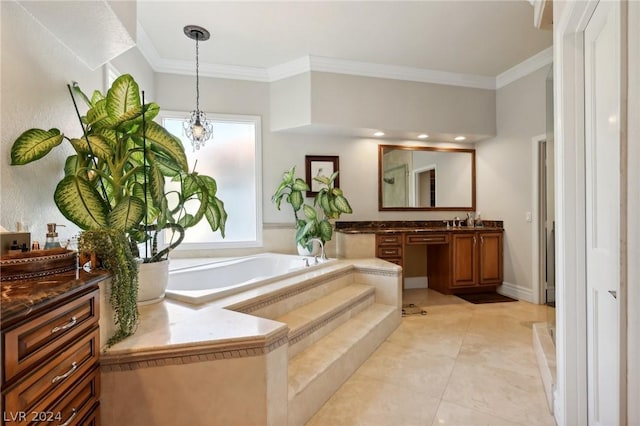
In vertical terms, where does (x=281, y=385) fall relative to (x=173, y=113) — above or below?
below

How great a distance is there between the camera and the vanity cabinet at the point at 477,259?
376 cm

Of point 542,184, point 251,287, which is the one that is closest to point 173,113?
point 251,287

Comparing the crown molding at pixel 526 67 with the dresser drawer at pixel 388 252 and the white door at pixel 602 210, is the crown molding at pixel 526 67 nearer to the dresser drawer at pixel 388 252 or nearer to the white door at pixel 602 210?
the white door at pixel 602 210

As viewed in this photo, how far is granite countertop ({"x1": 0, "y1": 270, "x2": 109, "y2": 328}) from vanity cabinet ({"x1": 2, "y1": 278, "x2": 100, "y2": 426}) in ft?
0.04

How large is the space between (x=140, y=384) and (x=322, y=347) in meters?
Result: 1.14

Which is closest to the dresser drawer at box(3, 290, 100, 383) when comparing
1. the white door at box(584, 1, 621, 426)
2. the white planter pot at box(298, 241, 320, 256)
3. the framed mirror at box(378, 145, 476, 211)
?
the white door at box(584, 1, 621, 426)

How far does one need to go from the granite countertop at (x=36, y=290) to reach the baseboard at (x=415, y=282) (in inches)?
147

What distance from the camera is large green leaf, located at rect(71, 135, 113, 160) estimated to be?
4.89ft

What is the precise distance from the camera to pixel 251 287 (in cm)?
216

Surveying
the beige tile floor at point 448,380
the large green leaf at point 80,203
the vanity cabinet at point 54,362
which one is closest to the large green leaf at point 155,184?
the large green leaf at point 80,203

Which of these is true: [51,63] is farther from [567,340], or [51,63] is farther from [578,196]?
[567,340]

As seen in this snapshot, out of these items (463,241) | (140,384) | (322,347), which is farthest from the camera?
(463,241)

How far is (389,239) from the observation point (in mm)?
3607

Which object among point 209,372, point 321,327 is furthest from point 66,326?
point 321,327
